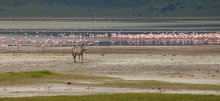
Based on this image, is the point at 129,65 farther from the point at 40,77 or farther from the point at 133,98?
the point at 133,98

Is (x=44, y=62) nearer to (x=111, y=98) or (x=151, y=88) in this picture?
(x=151, y=88)

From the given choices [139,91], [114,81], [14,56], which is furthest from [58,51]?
[139,91]

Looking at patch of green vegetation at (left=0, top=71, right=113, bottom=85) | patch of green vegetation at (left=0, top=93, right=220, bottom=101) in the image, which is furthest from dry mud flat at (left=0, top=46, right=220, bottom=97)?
patch of green vegetation at (left=0, top=93, right=220, bottom=101)

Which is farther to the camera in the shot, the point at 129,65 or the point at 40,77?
the point at 129,65

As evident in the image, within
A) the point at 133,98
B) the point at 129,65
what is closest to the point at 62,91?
the point at 133,98

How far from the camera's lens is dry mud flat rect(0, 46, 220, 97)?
39.7 metres

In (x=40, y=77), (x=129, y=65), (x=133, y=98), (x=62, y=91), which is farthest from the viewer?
(x=129, y=65)

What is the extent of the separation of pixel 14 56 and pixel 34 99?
30.6m

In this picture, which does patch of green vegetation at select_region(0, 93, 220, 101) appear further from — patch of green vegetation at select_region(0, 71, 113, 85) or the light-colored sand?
patch of green vegetation at select_region(0, 71, 113, 85)

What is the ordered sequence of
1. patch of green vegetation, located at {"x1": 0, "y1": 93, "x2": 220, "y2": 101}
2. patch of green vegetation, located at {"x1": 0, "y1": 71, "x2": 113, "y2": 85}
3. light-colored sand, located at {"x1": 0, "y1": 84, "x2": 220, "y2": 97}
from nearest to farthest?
patch of green vegetation, located at {"x1": 0, "y1": 93, "x2": 220, "y2": 101} → light-colored sand, located at {"x1": 0, "y1": 84, "x2": 220, "y2": 97} → patch of green vegetation, located at {"x1": 0, "y1": 71, "x2": 113, "y2": 85}

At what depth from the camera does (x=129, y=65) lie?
5194 cm

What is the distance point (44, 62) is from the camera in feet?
182

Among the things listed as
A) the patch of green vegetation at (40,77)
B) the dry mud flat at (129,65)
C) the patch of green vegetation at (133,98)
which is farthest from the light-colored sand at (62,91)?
the patch of green vegetation at (133,98)

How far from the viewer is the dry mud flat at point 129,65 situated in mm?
39656
